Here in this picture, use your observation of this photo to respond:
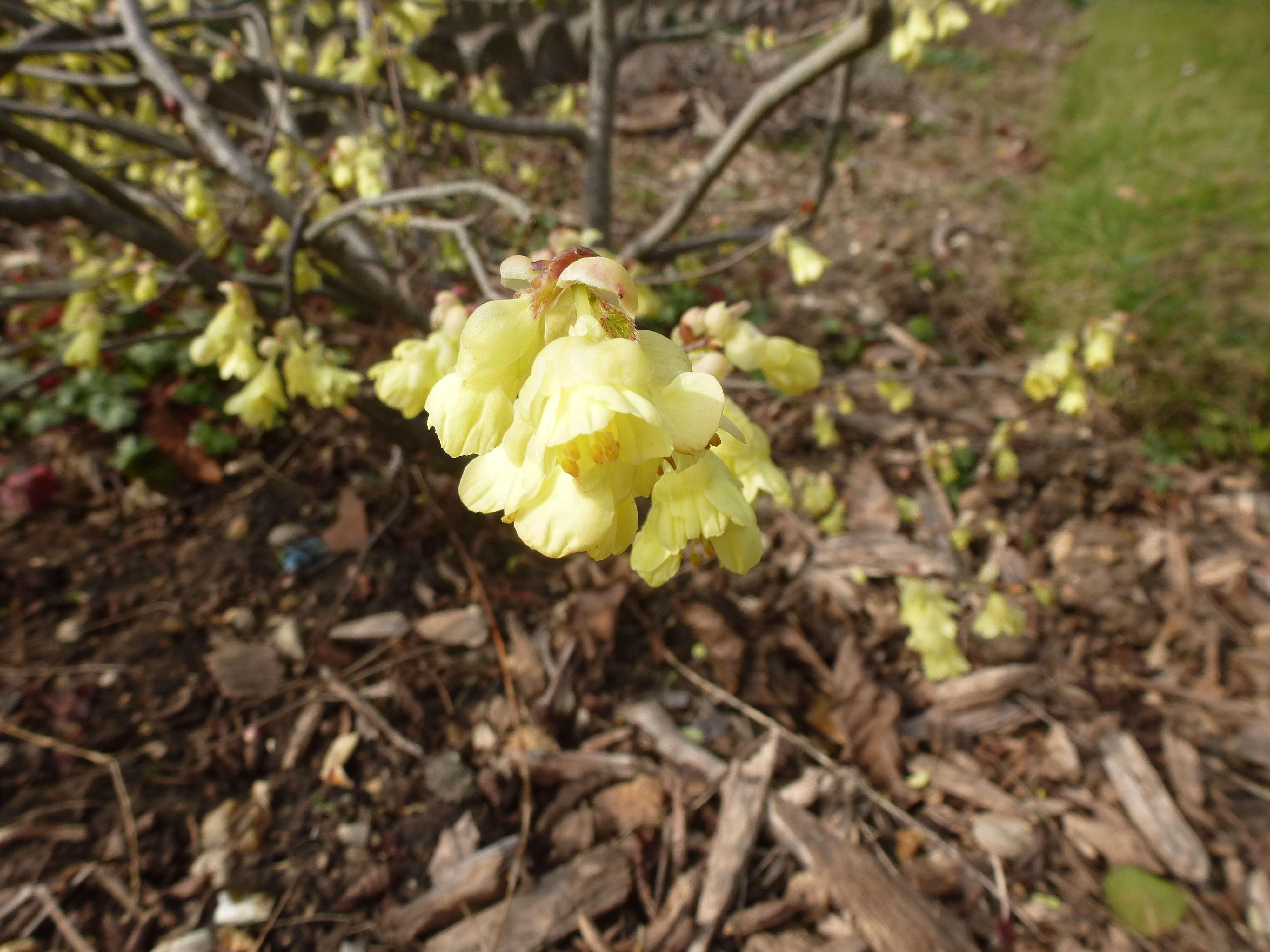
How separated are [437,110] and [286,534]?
64.7 inches

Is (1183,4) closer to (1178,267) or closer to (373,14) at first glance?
(1178,267)

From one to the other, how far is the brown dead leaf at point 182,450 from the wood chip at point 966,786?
2.81m

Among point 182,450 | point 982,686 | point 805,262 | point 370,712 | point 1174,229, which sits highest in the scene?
point 805,262

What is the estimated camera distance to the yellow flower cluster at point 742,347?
1.10m

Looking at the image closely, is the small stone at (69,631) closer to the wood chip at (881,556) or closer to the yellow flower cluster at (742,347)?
the yellow flower cluster at (742,347)

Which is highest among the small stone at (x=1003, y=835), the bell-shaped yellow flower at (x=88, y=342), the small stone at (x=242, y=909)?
the bell-shaped yellow flower at (x=88, y=342)

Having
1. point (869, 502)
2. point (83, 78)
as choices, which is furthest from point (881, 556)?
point (83, 78)

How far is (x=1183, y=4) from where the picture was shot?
830 cm

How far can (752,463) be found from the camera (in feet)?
3.34

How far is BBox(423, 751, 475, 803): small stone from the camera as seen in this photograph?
70.2 inches

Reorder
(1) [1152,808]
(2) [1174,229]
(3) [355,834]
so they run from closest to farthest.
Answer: (3) [355,834]
(1) [1152,808]
(2) [1174,229]

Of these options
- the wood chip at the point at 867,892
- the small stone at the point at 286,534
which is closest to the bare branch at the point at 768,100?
the small stone at the point at 286,534

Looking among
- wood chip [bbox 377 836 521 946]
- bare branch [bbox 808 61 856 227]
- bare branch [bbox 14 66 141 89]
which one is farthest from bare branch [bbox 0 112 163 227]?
bare branch [bbox 808 61 856 227]

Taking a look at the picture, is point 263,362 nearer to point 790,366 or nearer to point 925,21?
point 790,366
